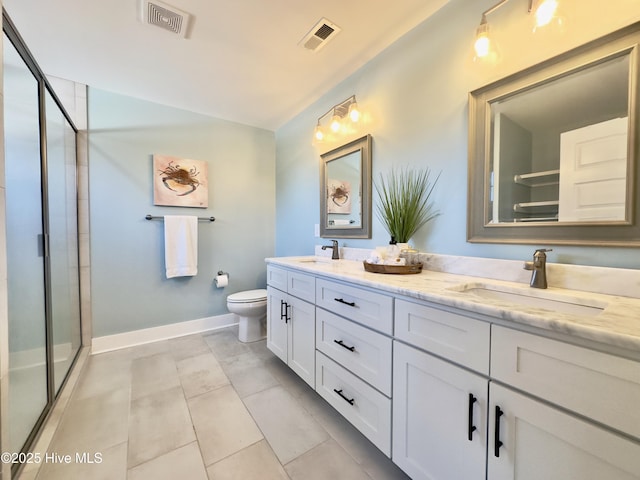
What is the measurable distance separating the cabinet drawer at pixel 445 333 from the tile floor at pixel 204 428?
0.68 metres

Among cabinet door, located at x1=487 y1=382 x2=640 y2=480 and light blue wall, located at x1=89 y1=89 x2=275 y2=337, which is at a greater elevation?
light blue wall, located at x1=89 y1=89 x2=275 y2=337

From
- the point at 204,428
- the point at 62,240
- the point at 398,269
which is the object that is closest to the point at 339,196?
the point at 398,269

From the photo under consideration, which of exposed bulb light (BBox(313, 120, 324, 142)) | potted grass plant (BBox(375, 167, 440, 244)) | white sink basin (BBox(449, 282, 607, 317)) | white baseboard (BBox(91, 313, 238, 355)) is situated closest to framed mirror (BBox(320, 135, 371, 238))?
exposed bulb light (BBox(313, 120, 324, 142))

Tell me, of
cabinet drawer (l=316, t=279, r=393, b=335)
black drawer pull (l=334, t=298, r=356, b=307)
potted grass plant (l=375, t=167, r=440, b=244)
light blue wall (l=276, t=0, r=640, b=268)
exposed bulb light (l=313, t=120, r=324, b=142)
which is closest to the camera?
light blue wall (l=276, t=0, r=640, b=268)

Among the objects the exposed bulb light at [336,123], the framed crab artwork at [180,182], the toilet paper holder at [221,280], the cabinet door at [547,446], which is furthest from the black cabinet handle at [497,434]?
the framed crab artwork at [180,182]

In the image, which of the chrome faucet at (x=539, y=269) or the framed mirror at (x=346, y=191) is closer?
the chrome faucet at (x=539, y=269)

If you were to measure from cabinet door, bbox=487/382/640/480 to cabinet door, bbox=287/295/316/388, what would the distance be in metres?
0.95

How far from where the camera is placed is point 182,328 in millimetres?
2521

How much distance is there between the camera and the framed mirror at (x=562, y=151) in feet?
2.84

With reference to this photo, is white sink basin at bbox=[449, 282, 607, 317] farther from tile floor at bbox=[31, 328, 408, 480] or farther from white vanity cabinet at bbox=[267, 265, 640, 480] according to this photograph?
tile floor at bbox=[31, 328, 408, 480]

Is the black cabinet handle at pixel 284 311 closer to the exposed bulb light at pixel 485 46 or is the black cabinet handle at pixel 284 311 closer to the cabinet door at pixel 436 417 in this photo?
the cabinet door at pixel 436 417

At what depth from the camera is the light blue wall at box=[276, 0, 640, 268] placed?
0.94m

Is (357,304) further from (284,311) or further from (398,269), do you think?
(284,311)

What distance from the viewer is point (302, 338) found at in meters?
1.60
